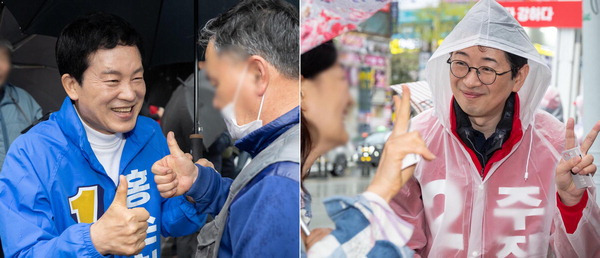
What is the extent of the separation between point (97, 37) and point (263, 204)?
38.7 inches

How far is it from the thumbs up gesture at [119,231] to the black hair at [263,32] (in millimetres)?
574

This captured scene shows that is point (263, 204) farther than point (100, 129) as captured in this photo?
No

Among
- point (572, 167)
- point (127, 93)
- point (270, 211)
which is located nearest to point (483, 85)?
point (572, 167)

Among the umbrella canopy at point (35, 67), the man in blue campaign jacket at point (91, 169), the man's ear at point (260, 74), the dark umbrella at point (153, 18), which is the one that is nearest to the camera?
the man's ear at point (260, 74)

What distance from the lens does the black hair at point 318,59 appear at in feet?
4.82

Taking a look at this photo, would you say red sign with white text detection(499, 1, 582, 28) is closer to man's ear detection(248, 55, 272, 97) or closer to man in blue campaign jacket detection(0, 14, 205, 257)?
man's ear detection(248, 55, 272, 97)

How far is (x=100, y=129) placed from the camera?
2211 millimetres

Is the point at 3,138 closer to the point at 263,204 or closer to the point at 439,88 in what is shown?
the point at 263,204

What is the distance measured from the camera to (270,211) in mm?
1578

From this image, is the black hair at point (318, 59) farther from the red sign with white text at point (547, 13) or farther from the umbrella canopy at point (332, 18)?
the red sign with white text at point (547, 13)

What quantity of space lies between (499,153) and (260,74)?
69 centimetres

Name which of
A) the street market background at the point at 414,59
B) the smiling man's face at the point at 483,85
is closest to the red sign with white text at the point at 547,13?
the street market background at the point at 414,59

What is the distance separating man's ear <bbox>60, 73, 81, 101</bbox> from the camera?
218 cm

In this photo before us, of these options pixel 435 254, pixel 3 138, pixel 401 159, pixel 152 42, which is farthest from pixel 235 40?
pixel 3 138
